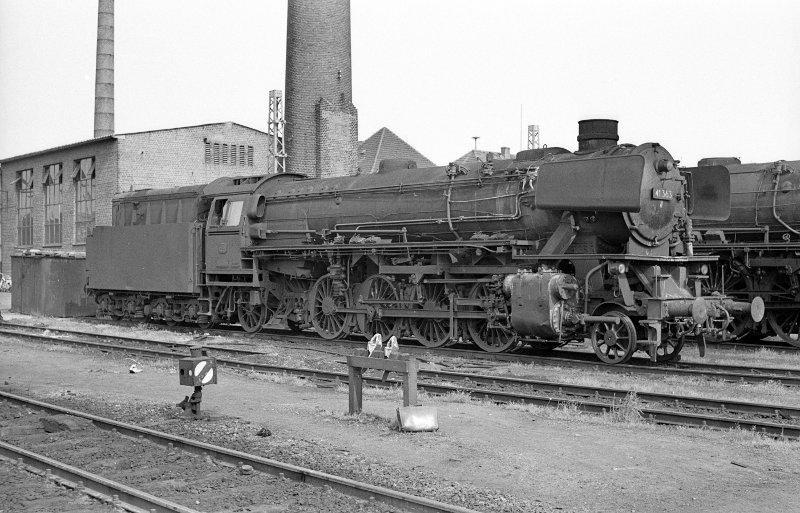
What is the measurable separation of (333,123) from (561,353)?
2131 cm

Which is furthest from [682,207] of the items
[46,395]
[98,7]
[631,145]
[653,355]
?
[98,7]

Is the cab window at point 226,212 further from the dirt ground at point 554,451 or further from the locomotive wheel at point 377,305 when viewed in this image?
the dirt ground at point 554,451

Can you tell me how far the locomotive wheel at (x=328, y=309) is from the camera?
19203 millimetres

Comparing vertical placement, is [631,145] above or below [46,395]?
above

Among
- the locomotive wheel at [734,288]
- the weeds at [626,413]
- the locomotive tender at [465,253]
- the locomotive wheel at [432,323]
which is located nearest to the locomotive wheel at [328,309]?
the locomotive tender at [465,253]

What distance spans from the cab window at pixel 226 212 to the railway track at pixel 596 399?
6.10 metres

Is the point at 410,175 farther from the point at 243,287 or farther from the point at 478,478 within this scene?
the point at 478,478

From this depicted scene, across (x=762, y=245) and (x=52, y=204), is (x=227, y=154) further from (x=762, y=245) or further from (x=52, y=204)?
(x=762, y=245)

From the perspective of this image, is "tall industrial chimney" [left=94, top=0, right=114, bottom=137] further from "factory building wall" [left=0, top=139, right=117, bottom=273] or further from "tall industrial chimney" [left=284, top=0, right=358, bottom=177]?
"tall industrial chimney" [left=284, top=0, right=358, bottom=177]

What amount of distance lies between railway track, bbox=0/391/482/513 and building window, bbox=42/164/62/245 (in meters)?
35.2

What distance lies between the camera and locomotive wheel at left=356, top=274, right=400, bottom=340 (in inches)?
717

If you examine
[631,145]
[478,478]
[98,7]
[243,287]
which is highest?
[98,7]

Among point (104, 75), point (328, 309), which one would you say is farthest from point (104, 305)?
point (104, 75)

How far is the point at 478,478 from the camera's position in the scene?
7633 mm
